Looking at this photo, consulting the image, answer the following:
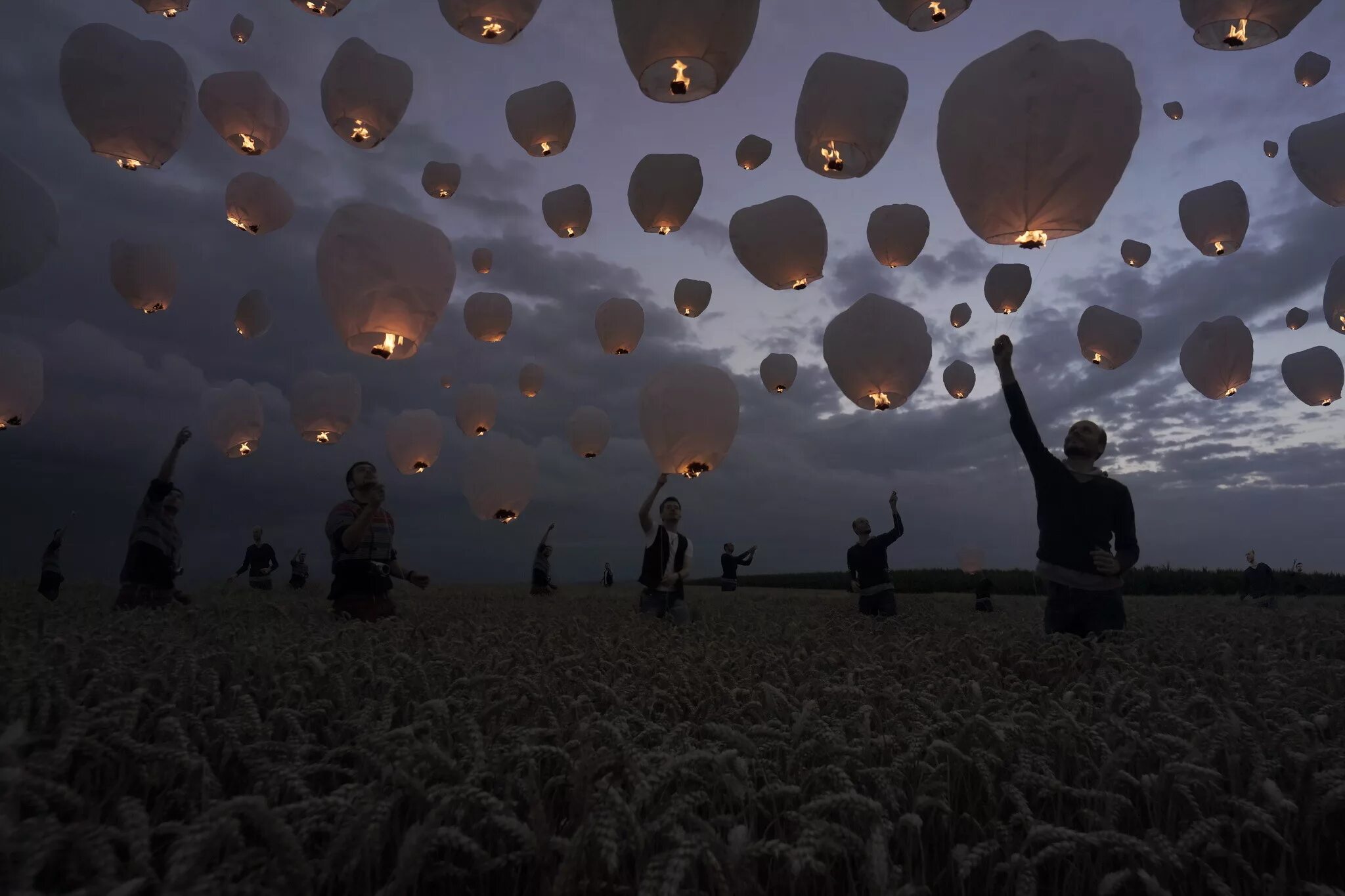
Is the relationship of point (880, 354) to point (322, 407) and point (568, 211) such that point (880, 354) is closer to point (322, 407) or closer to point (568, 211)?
point (568, 211)

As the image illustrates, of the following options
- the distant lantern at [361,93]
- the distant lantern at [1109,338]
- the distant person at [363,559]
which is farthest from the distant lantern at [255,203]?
the distant lantern at [1109,338]

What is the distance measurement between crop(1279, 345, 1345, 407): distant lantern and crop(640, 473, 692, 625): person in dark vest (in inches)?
465

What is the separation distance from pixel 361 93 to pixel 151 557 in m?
6.64

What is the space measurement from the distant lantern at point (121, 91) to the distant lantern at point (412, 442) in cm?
826

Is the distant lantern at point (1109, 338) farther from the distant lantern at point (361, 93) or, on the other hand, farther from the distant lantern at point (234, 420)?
the distant lantern at point (234, 420)

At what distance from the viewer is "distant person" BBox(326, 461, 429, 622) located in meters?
8.59

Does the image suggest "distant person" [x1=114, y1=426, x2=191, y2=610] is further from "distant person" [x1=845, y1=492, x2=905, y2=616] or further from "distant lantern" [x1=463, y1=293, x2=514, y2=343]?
"distant person" [x1=845, y1=492, x2=905, y2=616]

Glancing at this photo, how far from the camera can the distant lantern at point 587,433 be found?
17.1 meters

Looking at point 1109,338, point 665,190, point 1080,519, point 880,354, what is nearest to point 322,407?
point 665,190

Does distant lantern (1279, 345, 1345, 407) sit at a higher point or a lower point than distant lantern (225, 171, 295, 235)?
lower

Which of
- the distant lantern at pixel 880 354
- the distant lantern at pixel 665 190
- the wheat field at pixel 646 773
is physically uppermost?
the distant lantern at pixel 665 190

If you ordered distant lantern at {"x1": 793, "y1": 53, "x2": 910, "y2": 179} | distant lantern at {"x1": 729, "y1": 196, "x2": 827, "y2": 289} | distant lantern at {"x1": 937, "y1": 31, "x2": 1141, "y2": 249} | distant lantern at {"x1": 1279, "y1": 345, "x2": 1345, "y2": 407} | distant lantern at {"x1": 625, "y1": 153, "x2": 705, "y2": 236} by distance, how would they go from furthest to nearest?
distant lantern at {"x1": 1279, "y1": 345, "x2": 1345, "y2": 407}, distant lantern at {"x1": 625, "y1": 153, "x2": 705, "y2": 236}, distant lantern at {"x1": 729, "y1": 196, "x2": 827, "y2": 289}, distant lantern at {"x1": 793, "y1": 53, "x2": 910, "y2": 179}, distant lantern at {"x1": 937, "y1": 31, "x2": 1141, "y2": 249}

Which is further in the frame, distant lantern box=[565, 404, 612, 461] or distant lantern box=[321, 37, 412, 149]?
distant lantern box=[565, 404, 612, 461]

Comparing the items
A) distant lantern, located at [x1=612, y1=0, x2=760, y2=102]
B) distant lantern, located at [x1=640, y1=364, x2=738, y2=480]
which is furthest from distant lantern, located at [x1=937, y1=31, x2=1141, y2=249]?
distant lantern, located at [x1=640, y1=364, x2=738, y2=480]
